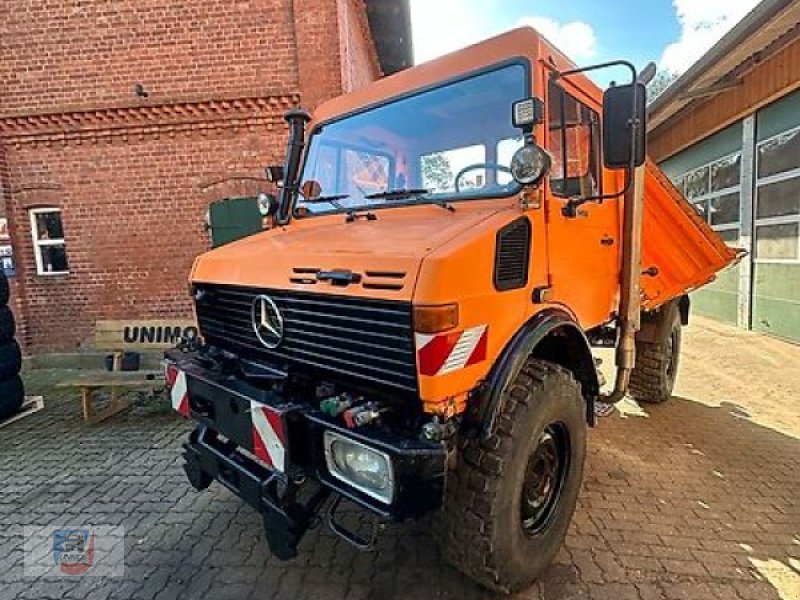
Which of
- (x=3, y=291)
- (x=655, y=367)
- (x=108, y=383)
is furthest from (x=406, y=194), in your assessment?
(x=3, y=291)

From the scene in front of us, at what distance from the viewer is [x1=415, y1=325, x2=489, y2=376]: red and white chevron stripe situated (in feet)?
5.89

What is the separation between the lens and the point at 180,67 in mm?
6863

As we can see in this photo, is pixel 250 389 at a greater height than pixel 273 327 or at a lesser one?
lesser

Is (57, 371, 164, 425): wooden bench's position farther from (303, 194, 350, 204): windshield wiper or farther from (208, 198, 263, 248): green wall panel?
(303, 194, 350, 204): windshield wiper

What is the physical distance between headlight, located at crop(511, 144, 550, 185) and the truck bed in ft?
6.71

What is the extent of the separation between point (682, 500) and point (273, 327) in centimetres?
280

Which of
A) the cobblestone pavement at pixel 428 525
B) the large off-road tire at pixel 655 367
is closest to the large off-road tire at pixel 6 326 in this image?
the cobblestone pavement at pixel 428 525

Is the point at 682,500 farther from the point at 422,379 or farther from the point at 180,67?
the point at 180,67

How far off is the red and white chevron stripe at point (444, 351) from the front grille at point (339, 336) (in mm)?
48

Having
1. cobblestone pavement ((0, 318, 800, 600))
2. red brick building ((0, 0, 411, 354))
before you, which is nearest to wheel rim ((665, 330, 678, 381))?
cobblestone pavement ((0, 318, 800, 600))

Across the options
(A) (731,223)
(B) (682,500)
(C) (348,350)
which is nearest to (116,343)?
(C) (348,350)

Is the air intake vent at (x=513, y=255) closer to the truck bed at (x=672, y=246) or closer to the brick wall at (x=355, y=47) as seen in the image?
the truck bed at (x=672, y=246)

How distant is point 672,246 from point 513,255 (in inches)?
103

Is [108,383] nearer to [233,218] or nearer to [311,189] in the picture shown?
[233,218]
